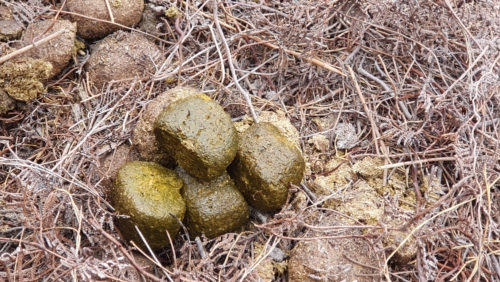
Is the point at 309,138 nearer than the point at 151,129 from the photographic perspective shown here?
No

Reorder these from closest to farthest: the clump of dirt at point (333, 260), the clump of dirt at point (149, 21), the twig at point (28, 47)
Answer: the clump of dirt at point (333, 260)
the twig at point (28, 47)
the clump of dirt at point (149, 21)

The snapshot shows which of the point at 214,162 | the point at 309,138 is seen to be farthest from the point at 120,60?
the point at 309,138

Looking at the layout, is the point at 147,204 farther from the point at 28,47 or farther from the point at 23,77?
the point at 28,47

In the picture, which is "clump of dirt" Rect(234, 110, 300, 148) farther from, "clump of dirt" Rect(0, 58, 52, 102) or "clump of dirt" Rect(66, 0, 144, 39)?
"clump of dirt" Rect(0, 58, 52, 102)

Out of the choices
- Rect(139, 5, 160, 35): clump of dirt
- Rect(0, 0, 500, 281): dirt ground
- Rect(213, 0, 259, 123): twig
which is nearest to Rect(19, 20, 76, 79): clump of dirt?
Rect(0, 0, 500, 281): dirt ground

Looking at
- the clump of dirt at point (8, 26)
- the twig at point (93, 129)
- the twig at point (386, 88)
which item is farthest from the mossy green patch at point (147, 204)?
the twig at point (386, 88)

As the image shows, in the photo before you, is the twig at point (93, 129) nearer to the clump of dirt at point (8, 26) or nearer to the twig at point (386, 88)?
the clump of dirt at point (8, 26)

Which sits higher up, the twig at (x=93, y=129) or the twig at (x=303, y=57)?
the twig at (x=303, y=57)
